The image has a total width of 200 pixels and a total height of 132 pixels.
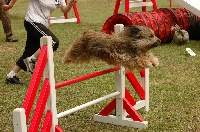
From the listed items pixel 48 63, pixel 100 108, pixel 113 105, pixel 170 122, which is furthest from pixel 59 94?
pixel 48 63

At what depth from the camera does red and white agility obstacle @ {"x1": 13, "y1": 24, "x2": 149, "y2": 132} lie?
97.6 inches

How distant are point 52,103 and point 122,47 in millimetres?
681

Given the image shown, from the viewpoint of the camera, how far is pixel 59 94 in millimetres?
4535

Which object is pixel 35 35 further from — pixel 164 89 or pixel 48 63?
pixel 48 63

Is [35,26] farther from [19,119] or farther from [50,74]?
[19,119]

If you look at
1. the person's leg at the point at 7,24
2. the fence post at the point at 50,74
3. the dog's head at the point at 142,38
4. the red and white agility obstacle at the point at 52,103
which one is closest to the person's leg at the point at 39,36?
the red and white agility obstacle at the point at 52,103

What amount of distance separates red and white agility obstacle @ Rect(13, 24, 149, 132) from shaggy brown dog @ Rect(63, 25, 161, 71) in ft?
0.78

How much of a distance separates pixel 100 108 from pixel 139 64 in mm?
1125

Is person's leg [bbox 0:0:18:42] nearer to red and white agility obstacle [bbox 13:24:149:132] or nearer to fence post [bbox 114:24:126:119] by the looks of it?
red and white agility obstacle [bbox 13:24:149:132]

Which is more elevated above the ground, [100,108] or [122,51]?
[122,51]

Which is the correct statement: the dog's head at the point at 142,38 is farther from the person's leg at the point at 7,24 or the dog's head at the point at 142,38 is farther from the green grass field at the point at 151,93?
the person's leg at the point at 7,24

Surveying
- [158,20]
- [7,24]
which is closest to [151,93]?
[158,20]

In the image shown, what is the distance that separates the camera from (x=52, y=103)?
291cm

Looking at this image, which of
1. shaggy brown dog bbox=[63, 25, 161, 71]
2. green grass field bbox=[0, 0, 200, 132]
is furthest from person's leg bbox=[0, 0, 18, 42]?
shaggy brown dog bbox=[63, 25, 161, 71]
